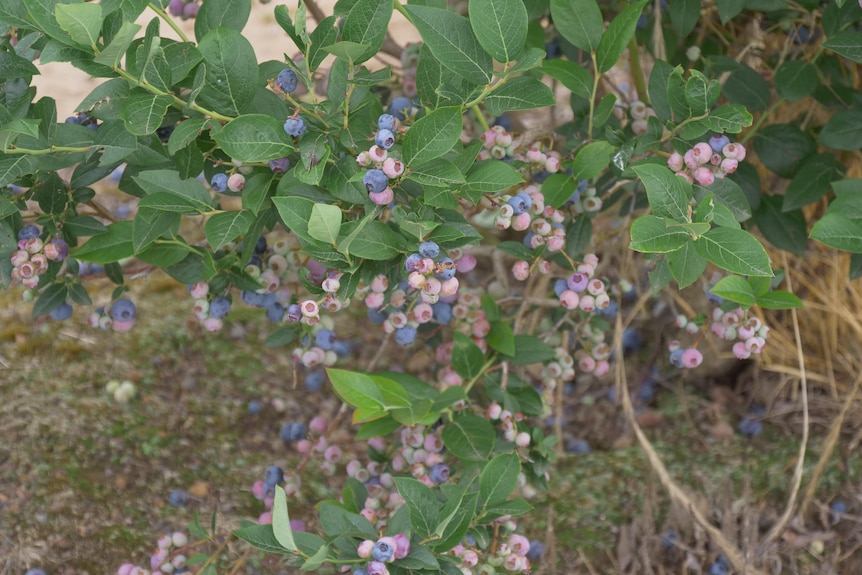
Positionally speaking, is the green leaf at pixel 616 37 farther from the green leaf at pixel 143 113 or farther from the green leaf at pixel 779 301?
the green leaf at pixel 143 113

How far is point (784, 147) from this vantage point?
5.31 feet

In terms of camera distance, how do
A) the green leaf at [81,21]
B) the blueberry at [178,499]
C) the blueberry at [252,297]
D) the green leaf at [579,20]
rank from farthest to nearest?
the blueberry at [178,499], the blueberry at [252,297], the green leaf at [579,20], the green leaf at [81,21]

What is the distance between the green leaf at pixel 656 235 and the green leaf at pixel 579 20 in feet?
1.22

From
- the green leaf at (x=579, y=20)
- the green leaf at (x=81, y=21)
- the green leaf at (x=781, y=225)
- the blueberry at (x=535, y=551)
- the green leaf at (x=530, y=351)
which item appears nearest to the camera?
the green leaf at (x=81, y=21)

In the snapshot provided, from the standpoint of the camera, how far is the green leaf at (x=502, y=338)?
143cm

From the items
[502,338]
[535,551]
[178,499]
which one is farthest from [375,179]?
[178,499]

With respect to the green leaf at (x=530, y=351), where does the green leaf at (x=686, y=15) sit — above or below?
above

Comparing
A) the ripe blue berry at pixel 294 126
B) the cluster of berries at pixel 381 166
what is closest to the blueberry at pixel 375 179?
the cluster of berries at pixel 381 166

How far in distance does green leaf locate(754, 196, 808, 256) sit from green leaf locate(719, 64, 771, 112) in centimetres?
18

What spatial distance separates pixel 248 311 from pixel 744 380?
1.45m

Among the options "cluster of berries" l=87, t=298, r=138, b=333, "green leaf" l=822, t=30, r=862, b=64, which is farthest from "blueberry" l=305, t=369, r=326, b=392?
"green leaf" l=822, t=30, r=862, b=64

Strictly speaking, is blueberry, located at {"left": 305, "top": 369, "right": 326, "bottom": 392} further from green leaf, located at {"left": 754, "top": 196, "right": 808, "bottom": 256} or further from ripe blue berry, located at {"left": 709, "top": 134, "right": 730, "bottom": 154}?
ripe blue berry, located at {"left": 709, "top": 134, "right": 730, "bottom": 154}

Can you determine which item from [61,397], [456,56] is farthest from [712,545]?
[61,397]

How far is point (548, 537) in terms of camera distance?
5.98 feet
